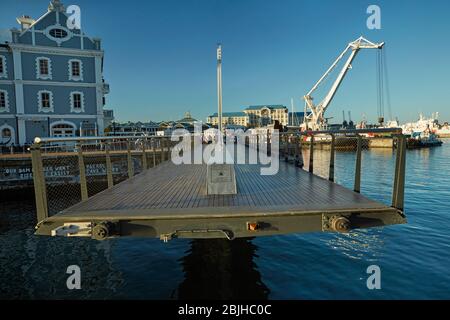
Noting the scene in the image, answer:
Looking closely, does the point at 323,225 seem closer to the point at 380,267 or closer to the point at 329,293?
the point at 329,293

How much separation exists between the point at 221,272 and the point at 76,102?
1290 inches

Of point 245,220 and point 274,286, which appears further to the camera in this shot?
point 274,286

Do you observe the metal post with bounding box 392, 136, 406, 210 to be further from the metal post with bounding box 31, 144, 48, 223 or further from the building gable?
the building gable

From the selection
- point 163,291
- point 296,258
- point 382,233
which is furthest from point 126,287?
point 382,233

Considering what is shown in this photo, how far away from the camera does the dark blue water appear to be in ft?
21.9

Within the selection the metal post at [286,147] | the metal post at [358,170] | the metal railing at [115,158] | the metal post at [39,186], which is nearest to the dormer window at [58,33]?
the metal railing at [115,158]

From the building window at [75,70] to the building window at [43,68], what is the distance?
205cm

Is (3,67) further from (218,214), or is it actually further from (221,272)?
(218,214)

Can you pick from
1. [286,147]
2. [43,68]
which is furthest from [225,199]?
[43,68]

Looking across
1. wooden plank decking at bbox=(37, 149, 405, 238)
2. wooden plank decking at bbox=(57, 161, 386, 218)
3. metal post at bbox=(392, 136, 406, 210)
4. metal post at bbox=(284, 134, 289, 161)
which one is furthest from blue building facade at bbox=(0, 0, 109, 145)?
metal post at bbox=(392, 136, 406, 210)

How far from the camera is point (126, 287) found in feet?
23.0

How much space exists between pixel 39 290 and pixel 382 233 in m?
10.7

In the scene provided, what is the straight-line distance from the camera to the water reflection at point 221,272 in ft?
21.2
